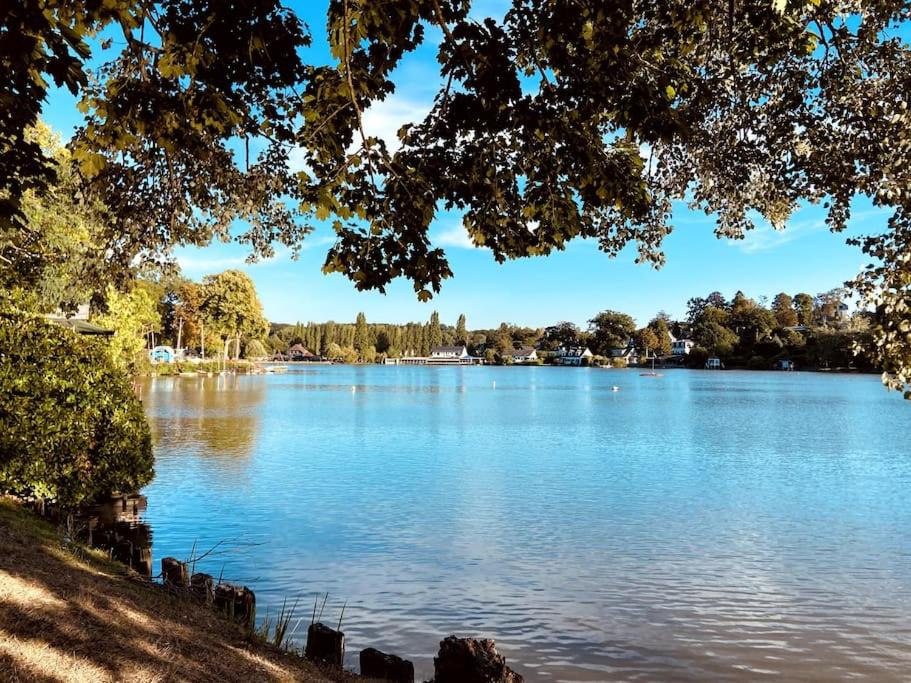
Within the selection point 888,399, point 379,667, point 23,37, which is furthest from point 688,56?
point 888,399

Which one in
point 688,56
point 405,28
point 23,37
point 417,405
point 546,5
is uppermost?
point 688,56

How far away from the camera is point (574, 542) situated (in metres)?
14.5

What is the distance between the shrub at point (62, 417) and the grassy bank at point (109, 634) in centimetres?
359

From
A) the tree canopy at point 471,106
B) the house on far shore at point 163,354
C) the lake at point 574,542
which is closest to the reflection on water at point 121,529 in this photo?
the lake at point 574,542

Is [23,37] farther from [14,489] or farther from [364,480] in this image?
[364,480]

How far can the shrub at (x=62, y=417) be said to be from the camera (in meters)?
11.3

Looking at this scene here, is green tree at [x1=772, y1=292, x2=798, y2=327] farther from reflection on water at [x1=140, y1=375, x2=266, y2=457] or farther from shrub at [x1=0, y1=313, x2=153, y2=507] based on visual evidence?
shrub at [x1=0, y1=313, x2=153, y2=507]

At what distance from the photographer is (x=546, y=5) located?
5785 mm

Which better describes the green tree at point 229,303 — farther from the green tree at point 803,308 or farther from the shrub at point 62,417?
the green tree at point 803,308

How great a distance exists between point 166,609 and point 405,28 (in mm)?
6231

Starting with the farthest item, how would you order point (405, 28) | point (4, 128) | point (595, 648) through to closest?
point (595, 648)
point (405, 28)
point (4, 128)

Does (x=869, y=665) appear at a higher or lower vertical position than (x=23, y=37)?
lower

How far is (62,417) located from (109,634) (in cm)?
693

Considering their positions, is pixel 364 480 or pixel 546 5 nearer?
pixel 546 5
